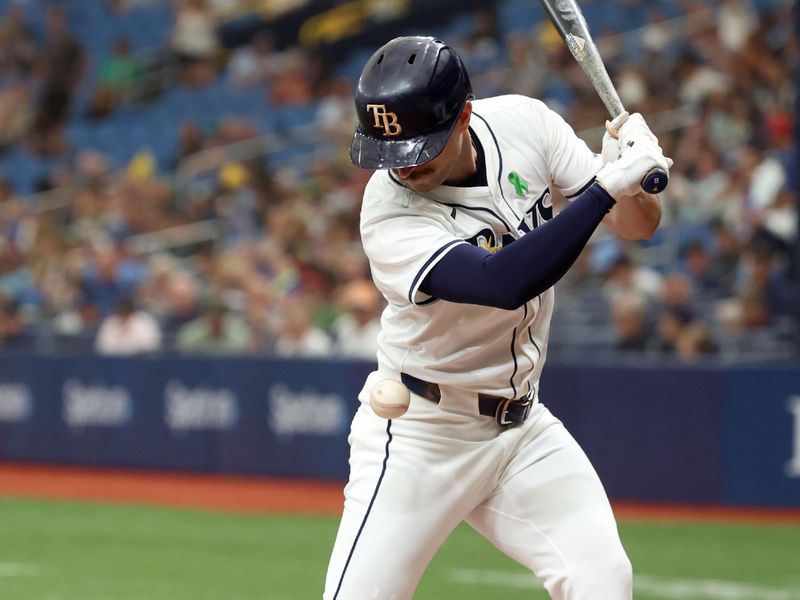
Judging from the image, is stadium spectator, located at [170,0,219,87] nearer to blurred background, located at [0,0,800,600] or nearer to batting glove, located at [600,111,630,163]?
blurred background, located at [0,0,800,600]

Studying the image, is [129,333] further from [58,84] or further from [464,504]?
[464,504]

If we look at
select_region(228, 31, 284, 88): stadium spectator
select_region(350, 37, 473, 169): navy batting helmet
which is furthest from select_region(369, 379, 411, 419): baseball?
select_region(228, 31, 284, 88): stadium spectator

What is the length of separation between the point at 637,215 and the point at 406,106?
0.81m

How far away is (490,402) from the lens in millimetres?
3975

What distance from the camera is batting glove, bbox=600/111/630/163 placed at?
3.88 meters

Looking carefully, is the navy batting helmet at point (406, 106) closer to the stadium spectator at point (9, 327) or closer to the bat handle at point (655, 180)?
the bat handle at point (655, 180)

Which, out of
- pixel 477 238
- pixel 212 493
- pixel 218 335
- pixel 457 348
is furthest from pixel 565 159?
pixel 218 335

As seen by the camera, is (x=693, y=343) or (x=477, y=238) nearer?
(x=477, y=238)

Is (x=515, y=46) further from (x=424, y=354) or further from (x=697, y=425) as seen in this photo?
(x=424, y=354)

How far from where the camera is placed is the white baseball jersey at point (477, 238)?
376 cm

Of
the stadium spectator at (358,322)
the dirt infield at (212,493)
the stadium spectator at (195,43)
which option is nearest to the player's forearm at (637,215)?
the dirt infield at (212,493)

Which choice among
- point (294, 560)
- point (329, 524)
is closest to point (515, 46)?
point (329, 524)

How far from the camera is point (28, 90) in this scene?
17609 mm

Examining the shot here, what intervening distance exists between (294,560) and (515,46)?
6.82 m
